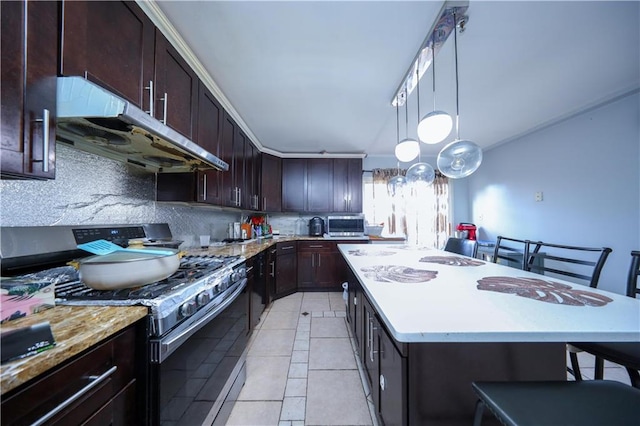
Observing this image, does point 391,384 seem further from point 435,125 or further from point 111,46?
A: point 111,46

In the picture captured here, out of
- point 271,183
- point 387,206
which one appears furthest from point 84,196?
point 387,206

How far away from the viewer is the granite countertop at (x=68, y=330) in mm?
425


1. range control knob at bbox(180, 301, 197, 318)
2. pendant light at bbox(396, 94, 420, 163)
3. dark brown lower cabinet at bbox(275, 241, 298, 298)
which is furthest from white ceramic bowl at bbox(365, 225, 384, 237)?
range control knob at bbox(180, 301, 197, 318)

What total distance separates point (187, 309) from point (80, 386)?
1.07ft

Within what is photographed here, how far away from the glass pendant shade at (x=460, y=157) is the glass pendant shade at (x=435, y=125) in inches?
4.6

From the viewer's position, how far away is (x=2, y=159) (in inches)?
24.4

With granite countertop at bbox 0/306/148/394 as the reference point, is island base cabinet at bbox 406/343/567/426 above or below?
below

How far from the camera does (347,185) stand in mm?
3912

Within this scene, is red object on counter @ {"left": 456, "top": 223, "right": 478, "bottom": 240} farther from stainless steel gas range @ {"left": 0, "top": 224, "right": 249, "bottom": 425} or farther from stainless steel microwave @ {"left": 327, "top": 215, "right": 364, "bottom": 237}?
stainless steel gas range @ {"left": 0, "top": 224, "right": 249, "bottom": 425}

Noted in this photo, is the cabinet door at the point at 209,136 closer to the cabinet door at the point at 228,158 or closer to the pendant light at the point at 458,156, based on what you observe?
the cabinet door at the point at 228,158

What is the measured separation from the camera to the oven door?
2.47ft

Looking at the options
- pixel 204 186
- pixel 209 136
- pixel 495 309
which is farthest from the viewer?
pixel 209 136

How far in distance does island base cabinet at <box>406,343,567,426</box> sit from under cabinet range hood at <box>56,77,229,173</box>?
55.5 inches

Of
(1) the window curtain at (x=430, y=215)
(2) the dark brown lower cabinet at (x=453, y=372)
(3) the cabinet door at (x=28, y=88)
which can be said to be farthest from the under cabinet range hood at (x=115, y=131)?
(1) the window curtain at (x=430, y=215)
